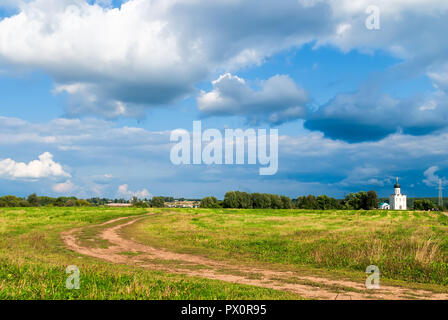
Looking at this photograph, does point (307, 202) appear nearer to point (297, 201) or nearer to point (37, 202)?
point (297, 201)

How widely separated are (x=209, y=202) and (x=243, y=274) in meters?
153

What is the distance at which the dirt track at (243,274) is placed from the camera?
12.1m

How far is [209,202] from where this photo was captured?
549ft

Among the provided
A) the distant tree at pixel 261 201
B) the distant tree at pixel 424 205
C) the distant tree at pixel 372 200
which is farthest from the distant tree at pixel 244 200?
the distant tree at pixel 424 205

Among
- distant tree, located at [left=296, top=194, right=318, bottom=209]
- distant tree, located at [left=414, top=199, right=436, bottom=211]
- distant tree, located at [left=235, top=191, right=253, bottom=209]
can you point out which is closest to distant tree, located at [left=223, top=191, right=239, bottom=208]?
distant tree, located at [left=235, top=191, right=253, bottom=209]

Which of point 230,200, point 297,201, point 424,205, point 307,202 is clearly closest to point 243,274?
point 230,200

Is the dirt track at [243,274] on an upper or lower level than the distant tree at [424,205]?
upper

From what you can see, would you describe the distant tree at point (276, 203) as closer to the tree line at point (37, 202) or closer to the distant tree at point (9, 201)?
the tree line at point (37, 202)

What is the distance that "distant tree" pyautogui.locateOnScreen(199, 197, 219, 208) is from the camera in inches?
6462

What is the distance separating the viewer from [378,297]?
1155 cm

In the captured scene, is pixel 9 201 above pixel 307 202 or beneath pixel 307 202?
above
